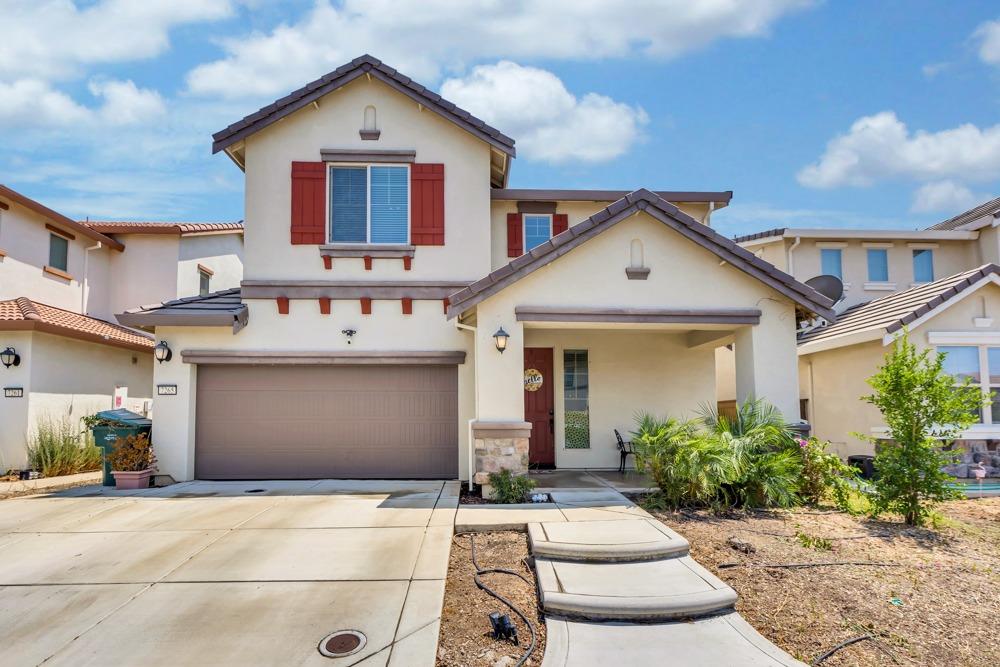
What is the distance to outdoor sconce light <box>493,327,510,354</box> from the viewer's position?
8.68m

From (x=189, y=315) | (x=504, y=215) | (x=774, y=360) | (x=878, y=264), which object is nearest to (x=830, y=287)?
(x=878, y=264)

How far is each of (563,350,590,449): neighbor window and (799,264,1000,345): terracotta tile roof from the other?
195 inches

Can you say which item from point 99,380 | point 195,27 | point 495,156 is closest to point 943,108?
point 495,156

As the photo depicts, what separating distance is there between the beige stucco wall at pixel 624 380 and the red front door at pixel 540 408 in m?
0.10

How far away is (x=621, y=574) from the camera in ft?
17.3

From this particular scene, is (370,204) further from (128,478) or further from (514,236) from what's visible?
(128,478)

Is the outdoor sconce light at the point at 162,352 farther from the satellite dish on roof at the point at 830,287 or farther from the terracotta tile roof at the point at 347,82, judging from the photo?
the satellite dish on roof at the point at 830,287

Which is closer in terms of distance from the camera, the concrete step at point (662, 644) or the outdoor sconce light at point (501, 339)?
the concrete step at point (662, 644)

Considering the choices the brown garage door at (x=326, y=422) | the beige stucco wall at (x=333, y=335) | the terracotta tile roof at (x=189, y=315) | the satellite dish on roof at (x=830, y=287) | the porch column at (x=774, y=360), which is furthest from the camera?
the satellite dish on roof at (x=830, y=287)

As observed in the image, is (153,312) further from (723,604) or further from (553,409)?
(723,604)

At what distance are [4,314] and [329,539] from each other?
9.73 meters

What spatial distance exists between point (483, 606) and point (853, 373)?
9.62 meters

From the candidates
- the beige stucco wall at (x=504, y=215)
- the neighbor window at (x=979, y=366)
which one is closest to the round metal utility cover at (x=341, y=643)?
the beige stucco wall at (x=504, y=215)

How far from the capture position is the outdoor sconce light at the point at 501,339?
28.5ft
